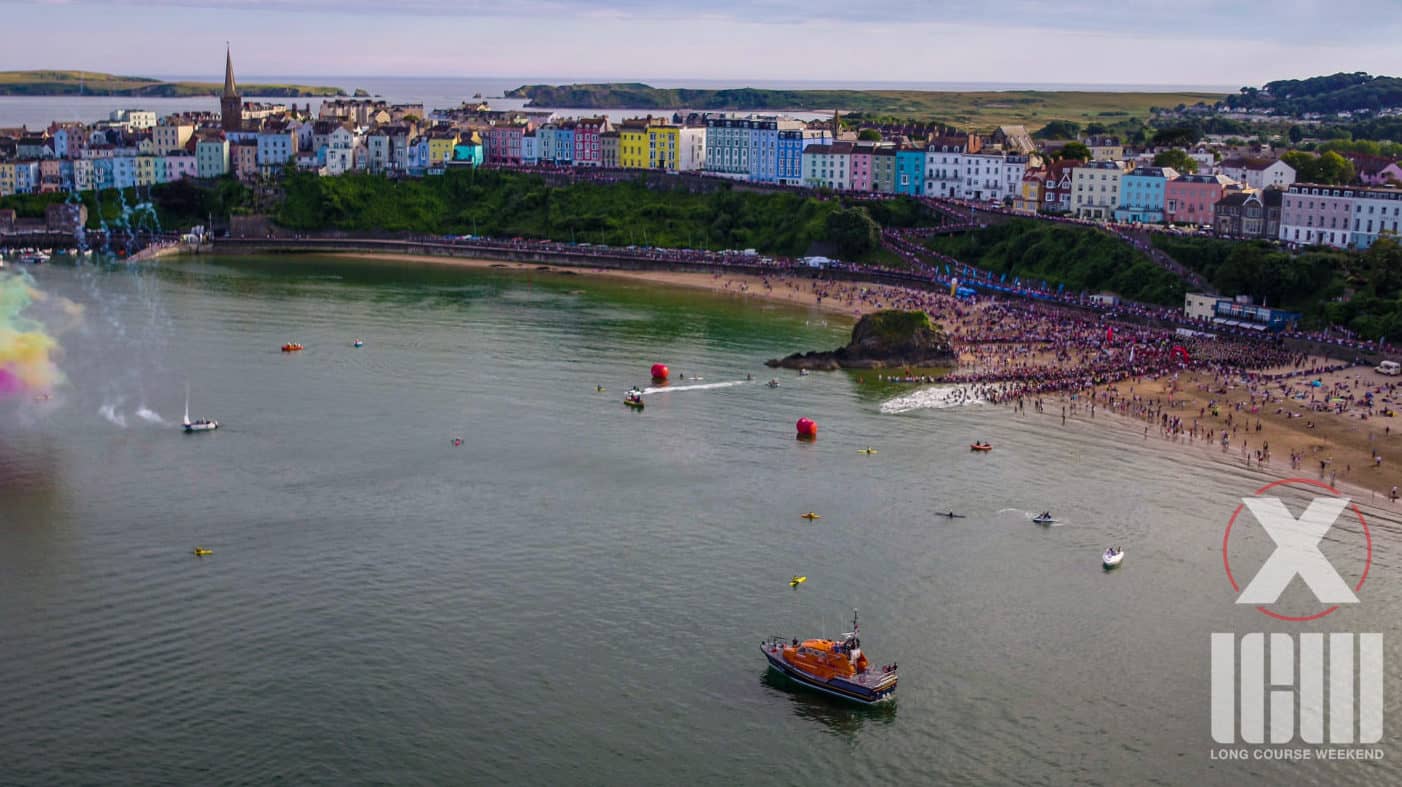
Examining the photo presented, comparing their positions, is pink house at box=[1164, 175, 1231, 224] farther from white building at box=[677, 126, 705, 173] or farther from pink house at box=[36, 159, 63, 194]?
pink house at box=[36, 159, 63, 194]

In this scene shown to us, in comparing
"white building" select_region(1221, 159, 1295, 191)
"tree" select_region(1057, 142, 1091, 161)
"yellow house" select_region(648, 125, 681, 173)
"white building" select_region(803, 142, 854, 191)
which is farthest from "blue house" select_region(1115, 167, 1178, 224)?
"yellow house" select_region(648, 125, 681, 173)

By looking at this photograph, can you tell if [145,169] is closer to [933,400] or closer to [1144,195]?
[1144,195]

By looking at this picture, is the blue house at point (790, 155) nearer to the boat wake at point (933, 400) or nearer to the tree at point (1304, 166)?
the tree at point (1304, 166)

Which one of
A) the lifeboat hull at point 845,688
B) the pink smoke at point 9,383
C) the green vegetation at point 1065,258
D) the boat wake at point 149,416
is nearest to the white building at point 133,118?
the green vegetation at point 1065,258

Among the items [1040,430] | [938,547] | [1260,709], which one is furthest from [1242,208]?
[1260,709]

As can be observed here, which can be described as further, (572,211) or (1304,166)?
(572,211)

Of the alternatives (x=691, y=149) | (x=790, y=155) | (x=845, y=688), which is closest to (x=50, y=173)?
(x=691, y=149)

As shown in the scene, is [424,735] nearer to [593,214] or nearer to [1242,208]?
[1242,208]
